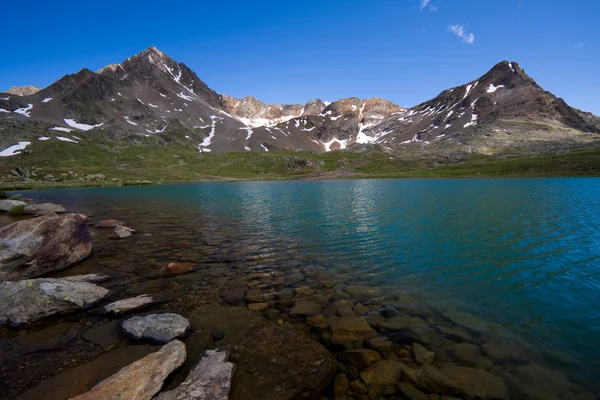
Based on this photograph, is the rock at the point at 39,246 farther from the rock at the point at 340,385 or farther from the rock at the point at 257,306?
the rock at the point at 340,385

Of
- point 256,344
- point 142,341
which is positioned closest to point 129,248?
point 142,341

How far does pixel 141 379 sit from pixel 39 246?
51.6ft

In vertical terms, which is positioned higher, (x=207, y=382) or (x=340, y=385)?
(x=207, y=382)

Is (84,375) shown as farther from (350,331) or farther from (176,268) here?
(176,268)

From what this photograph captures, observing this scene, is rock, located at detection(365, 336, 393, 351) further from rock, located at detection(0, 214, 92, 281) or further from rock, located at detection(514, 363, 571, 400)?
rock, located at detection(0, 214, 92, 281)

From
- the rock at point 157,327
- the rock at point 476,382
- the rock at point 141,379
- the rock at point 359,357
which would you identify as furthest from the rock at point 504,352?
the rock at point 157,327

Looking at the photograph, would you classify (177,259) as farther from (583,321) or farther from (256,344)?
(583,321)

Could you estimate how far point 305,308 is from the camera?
1375 centimetres

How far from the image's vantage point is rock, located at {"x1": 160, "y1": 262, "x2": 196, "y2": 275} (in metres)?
18.7

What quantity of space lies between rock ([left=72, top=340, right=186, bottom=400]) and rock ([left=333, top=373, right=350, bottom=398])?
500cm

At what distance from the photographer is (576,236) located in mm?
25453

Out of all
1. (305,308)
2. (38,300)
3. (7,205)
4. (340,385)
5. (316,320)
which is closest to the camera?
(340,385)

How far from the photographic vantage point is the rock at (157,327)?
35.2 feet

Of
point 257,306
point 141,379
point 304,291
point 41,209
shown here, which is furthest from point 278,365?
point 41,209
